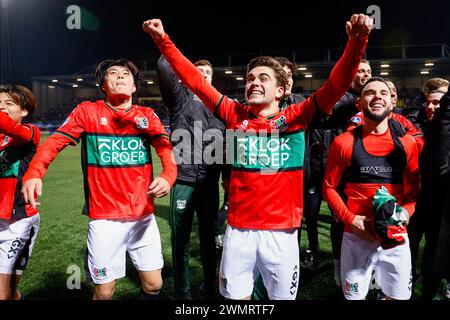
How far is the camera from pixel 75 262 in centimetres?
391

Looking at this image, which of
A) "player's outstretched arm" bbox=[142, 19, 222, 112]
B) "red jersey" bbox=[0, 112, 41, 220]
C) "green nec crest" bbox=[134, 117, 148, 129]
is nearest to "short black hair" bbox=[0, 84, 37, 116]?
"red jersey" bbox=[0, 112, 41, 220]

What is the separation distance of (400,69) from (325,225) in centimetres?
2246

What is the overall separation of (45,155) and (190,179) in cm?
114

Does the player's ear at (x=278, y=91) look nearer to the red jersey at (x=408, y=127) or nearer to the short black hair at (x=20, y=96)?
the red jersey at (x=408, y=127)

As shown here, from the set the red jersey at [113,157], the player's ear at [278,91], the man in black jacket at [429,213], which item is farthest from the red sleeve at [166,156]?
the man in black jacket at [429,213]

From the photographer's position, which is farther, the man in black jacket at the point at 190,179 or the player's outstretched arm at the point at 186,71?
the man in black jacket at the point at 190,179

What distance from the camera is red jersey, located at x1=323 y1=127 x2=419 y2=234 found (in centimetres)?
216

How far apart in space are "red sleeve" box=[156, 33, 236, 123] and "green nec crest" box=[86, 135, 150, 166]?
1.93ft

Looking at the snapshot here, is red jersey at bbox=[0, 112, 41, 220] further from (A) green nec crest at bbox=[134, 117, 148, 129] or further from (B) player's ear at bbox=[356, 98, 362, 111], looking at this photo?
(B) player's ear at bbox=[356, 98, 362, 111]

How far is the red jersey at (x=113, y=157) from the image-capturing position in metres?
2.23

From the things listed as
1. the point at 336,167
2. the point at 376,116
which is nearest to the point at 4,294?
the point at 336,167

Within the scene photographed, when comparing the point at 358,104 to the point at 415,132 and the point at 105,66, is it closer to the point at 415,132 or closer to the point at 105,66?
the point at 415,132

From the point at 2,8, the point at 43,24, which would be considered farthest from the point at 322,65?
the point at 2,8
